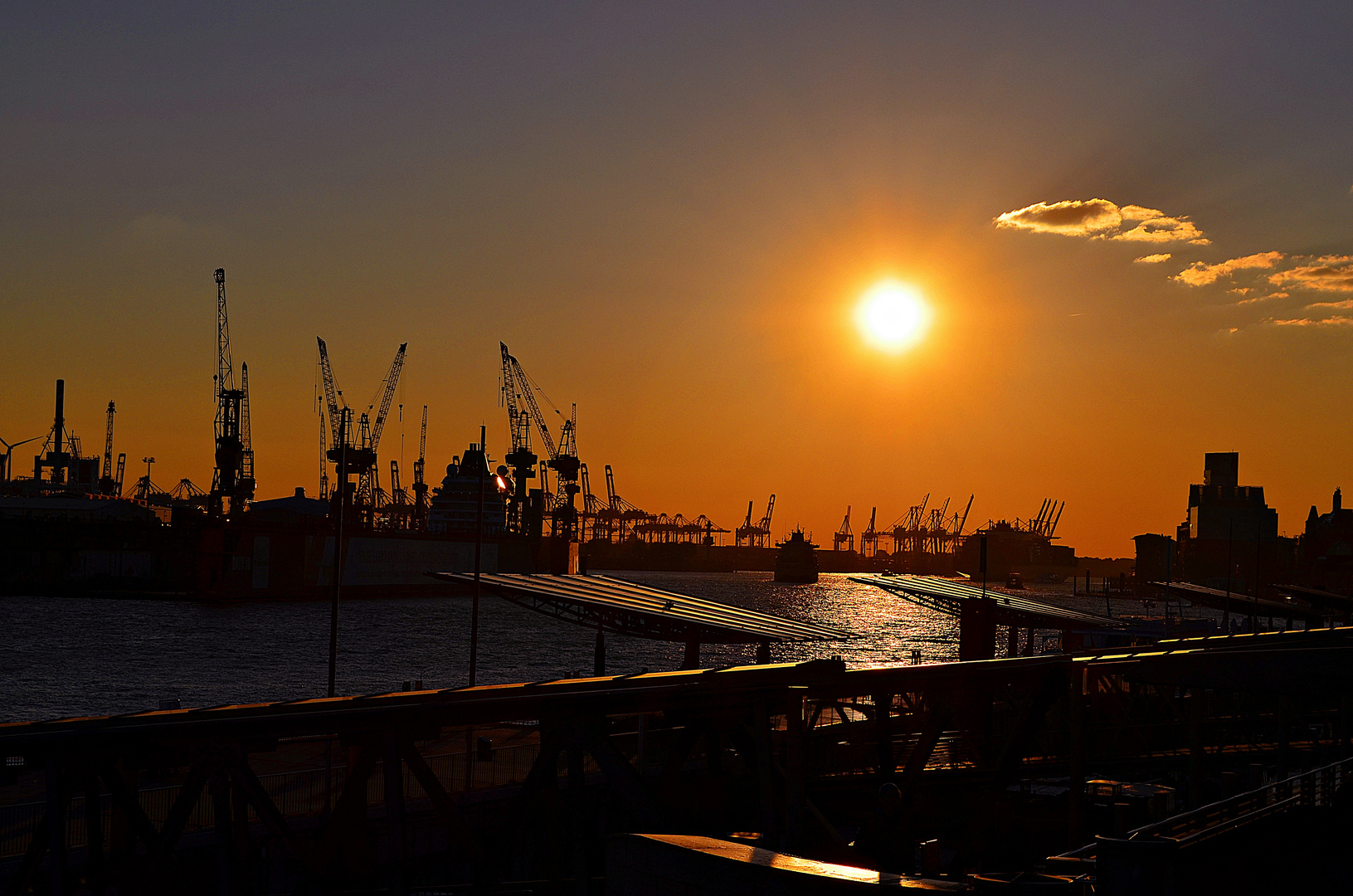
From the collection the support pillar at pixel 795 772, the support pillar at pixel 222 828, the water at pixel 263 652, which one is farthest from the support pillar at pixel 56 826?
the water at pixel 263 652

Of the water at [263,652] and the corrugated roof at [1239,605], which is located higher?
the corrugated roof at [1239,605]

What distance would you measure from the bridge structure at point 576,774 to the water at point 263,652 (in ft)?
62.2

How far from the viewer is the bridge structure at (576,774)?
1032 centimetres

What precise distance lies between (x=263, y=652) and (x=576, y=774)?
110857 millimetres

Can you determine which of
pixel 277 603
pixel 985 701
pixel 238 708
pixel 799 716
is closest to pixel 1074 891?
pixel 799 716

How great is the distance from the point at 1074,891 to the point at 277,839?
287 inches

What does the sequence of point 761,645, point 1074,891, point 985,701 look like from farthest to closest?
point 761,645 < point 985,701 < point 1074,891

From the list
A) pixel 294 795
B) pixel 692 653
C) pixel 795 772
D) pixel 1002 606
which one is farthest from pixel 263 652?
pixel 795 772

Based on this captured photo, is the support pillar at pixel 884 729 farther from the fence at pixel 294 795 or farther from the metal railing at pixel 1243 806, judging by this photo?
the fence at pixel 294 795

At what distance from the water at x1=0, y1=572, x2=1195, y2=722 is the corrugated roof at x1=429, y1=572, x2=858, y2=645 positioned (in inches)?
246

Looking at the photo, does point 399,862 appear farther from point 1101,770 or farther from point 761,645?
point 761,645

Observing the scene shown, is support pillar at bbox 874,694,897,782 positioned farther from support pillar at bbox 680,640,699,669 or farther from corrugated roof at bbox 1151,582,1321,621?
corrugated roof at bbox 1151,582,1321,621

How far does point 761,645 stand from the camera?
4234 centimetres

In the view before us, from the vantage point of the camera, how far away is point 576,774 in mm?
11148
